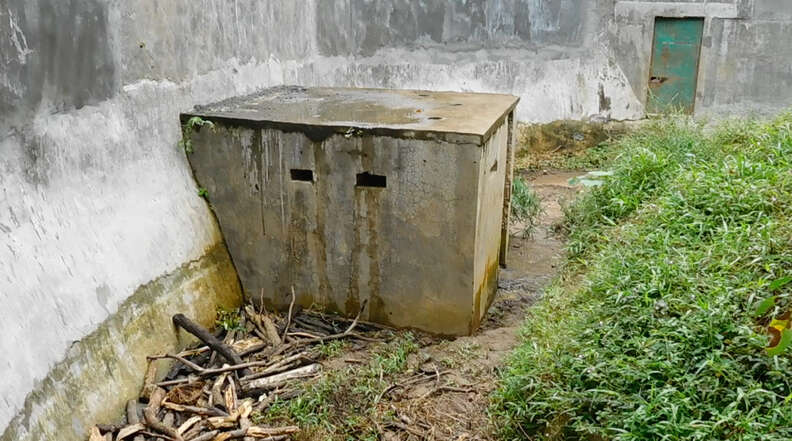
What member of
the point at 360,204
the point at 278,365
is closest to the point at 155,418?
the point at 278,365

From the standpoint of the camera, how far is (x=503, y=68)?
9.87m

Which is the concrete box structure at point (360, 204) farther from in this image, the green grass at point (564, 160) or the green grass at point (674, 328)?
the green grass at point (564, 160)

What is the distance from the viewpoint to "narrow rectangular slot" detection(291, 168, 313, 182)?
4.68m

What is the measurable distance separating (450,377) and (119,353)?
197 cm

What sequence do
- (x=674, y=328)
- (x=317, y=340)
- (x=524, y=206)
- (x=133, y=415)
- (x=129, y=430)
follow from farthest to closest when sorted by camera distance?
(x=524, y=206)
(x=317, y=340)
(x=133, y=415)
(x=129, y=430)
(x=674, y=328)

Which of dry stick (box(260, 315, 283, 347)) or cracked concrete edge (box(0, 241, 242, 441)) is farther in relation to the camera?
dry stick (box(260, 315, 283, 347))

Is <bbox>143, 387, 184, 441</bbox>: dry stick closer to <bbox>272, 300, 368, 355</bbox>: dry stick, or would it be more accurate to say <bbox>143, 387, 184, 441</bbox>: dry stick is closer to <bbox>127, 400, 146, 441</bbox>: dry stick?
<bbox>127, 400, 146, 441</bbox>: dry stick

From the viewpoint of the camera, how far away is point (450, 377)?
4180 mm

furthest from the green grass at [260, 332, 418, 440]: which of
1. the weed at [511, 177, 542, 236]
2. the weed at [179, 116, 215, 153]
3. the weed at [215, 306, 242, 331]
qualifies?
the weed at [511, 177, 542, 236]

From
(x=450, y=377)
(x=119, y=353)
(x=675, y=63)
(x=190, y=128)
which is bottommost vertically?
(x=450, y=377)

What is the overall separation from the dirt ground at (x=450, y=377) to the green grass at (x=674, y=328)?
0.65 ft

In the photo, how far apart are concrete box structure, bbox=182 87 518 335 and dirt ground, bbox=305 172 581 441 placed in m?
0.21

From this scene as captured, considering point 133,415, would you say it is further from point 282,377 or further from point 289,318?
point 289,318

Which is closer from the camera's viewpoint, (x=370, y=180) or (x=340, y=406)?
(x=340, y=406)
